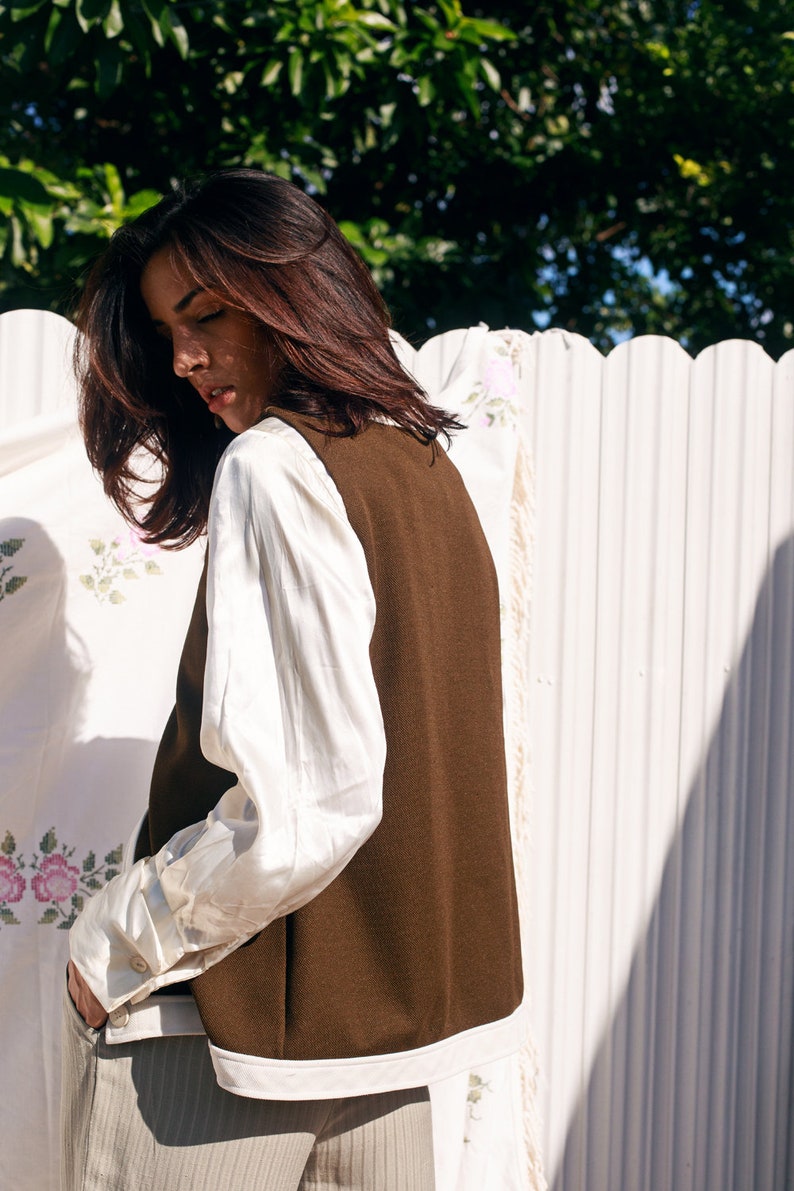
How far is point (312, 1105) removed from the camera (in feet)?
3.24

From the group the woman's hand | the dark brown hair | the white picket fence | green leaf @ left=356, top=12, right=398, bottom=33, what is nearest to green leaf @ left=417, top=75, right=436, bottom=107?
green leaf @ left=356, top=12, right=398, bottom=33

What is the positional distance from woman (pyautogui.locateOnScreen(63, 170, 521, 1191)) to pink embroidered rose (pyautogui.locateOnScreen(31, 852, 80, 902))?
2.06 ft

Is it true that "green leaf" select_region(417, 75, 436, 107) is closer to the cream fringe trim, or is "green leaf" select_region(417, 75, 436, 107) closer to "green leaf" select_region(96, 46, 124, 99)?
"green leaf" select_region(96, 46, 124, 99)

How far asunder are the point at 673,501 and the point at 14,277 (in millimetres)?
2327

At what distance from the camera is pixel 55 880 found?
167 cm

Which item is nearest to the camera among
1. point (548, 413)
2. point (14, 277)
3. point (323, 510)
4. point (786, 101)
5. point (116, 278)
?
point (323, 510)

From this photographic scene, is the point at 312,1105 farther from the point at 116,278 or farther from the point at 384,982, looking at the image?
the point at 116,278

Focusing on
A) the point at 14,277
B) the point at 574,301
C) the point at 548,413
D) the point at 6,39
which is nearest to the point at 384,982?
the point at 548,413

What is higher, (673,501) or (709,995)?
(673,501)

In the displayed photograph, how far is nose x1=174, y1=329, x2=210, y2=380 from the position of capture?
1.13 m

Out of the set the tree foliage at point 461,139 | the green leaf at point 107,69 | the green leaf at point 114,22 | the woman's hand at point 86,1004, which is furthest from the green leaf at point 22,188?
the woman's hand at point 86,1004

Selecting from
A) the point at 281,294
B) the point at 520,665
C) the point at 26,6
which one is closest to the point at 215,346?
the point at 281,294

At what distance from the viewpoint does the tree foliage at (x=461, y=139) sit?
288 cm

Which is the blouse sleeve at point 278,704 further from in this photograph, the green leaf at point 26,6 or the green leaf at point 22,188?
the green leaf at point 26,6
